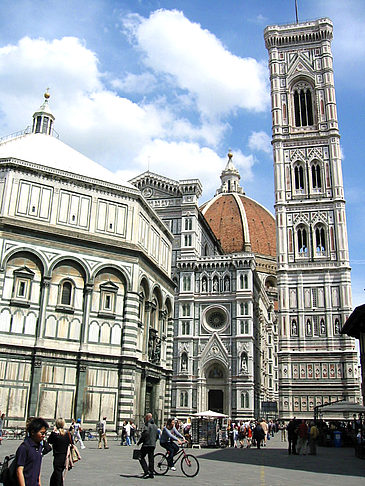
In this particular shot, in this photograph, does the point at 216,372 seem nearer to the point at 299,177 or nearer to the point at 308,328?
the point at 308,328

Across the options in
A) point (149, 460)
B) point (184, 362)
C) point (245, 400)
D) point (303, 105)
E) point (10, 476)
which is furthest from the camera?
point (303, 105)

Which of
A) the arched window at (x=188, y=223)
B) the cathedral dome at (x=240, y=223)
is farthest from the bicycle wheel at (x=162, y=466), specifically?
the cathedral dome at (x=240, y=223)

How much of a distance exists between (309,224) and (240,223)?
48243 millimetres

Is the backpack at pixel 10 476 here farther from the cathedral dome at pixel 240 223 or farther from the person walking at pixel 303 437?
the cathedral dome at pixel 240 223

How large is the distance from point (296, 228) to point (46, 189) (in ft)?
119

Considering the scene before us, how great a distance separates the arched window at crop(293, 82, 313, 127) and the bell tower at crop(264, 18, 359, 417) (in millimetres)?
119

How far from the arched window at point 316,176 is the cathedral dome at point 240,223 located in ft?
135

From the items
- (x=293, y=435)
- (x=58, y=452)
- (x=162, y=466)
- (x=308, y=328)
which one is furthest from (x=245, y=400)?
(x=58, y=452)

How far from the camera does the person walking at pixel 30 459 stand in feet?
18.3

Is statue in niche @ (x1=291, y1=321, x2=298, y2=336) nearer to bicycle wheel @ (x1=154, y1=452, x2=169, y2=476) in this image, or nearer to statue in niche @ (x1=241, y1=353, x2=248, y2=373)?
statue in niche @ (x1=241, y1=353, x2=248, y2=373)

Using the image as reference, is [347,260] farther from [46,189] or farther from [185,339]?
[46,189]

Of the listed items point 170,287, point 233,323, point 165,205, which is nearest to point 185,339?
point 233,323

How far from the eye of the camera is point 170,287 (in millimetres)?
34656

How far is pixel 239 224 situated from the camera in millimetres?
105062
